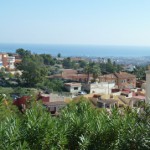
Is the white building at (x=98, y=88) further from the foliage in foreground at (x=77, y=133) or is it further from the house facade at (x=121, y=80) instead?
the foliage in foreground at (x=77, y=133)

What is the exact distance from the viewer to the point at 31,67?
49969 mm

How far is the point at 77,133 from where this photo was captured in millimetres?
7148

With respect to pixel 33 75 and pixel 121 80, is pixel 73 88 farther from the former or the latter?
pixel 121 80

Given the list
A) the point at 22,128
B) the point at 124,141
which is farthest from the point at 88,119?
the point at 22,128

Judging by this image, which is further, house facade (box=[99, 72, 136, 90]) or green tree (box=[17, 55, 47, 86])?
house facade (box=[99, 72, 136, 90])

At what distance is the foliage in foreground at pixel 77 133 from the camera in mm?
6531

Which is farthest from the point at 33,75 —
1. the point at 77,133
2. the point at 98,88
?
the point at 77,133

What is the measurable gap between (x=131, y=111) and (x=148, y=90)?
7.41 meters

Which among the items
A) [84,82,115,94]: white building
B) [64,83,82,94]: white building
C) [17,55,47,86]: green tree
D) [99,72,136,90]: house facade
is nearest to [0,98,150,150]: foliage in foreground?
[84,82,115,94]: white building

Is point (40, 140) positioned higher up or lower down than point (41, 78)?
higher up

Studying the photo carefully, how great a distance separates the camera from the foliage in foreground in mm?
6531

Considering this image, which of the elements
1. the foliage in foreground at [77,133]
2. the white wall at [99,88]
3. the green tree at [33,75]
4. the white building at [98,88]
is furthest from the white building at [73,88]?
the foliage in foreground at [77,133]

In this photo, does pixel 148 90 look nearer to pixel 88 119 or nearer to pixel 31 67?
pixel 88 119

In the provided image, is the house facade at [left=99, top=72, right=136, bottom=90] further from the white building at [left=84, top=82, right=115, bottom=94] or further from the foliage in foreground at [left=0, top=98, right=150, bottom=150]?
the foliage in foreground at [left=0, top=98, right=150, bottom=150]
